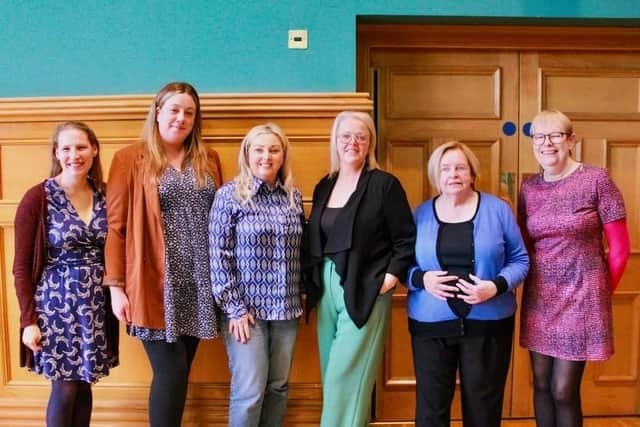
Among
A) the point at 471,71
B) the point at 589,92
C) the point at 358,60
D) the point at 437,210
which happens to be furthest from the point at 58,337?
the point at 589,92

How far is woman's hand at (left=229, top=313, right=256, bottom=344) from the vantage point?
176 cm

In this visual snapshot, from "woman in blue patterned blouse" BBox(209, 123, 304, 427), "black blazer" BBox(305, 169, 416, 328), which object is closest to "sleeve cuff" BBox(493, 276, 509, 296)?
"black blazer" BBox(305, 169, 416, 328)

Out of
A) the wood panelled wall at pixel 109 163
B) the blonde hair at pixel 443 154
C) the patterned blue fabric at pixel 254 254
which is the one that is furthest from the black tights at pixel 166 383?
the blonde hair at pixel 443 154

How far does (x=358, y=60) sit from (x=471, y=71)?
524 mm

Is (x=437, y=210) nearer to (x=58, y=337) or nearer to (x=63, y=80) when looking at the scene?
(x=58, y=337)

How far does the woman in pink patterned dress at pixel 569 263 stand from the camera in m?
1.75

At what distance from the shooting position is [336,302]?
1.82 metres

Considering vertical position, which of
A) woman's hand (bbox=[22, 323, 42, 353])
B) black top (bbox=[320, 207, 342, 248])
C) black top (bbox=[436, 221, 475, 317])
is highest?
black top (bbox=[320, 207, 342, 248])

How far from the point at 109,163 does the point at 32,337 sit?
76 cm

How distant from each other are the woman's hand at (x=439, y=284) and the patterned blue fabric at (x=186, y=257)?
73 centimetres

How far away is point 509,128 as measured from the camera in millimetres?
2430

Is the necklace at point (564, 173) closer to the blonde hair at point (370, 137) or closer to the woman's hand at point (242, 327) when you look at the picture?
the blonde hair at point (370, 137)

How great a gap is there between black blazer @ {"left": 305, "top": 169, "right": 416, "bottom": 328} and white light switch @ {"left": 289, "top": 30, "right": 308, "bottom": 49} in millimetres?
671

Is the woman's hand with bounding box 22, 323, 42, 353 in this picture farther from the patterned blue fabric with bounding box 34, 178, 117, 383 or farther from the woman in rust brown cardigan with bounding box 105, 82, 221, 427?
the woman in rust brown cardigan with bounding box 105, 82, 221, 427
